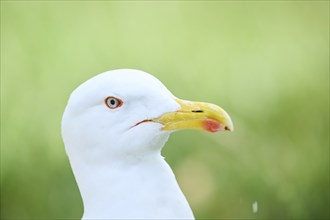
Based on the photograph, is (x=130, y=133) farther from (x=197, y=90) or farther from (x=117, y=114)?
(x=197, y=90)

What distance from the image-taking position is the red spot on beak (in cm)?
213

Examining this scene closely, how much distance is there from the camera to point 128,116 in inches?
84.9

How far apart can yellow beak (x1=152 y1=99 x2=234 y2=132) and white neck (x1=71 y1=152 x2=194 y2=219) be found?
102 mm

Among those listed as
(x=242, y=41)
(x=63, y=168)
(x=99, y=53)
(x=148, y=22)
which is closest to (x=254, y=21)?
(x=242, y=41)

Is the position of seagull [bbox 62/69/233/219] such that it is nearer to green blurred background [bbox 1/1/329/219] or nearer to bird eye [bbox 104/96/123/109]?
bird eye [bbox 104/96/123/109]

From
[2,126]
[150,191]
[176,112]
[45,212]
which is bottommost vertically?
[45,212]

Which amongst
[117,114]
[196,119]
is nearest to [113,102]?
[117,114]

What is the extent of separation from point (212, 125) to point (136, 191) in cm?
23

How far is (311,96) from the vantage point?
4.15 meters

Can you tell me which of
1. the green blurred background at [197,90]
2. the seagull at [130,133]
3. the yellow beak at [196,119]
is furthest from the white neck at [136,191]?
the green blurred background at [197,90]

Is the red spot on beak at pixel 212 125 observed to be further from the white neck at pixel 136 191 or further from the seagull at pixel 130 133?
the white neck at pixel 136 191

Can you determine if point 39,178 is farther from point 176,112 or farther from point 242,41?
point 176,112

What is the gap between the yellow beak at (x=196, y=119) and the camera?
2125 mm

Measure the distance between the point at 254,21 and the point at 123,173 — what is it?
2469 mm
